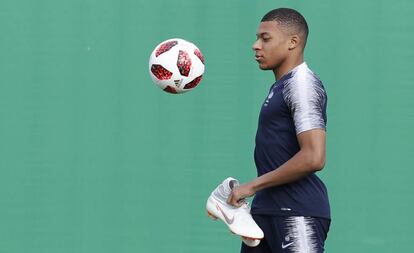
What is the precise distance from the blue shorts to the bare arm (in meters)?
0.18

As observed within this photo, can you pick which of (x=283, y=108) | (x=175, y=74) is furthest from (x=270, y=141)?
(x=175, y=74)

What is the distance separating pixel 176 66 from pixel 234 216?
801 millimetres

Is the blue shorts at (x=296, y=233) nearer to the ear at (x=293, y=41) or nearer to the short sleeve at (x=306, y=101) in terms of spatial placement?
the short sleeve at (x=306, y=101)

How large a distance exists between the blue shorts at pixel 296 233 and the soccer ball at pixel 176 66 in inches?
31.7

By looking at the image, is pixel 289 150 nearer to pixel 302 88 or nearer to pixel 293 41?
pixel 302 88

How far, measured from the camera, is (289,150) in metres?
3.78

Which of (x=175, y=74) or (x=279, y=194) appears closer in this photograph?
(x=279, y=194)

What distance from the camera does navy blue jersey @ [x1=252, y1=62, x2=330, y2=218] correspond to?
369 centimetres

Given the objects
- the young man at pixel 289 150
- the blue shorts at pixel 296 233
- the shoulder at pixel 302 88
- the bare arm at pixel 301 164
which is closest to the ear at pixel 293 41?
the young man at pixel 289 150

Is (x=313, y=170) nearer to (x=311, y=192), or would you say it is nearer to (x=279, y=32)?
(x=311, y=192)

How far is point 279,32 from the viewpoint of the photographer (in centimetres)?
386

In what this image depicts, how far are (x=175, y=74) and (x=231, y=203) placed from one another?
73 centimetres

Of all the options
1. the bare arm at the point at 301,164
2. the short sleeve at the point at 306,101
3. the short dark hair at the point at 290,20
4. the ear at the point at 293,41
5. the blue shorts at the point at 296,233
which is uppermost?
the short dark hair at the point at 290,20

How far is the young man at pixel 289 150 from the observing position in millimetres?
3643
